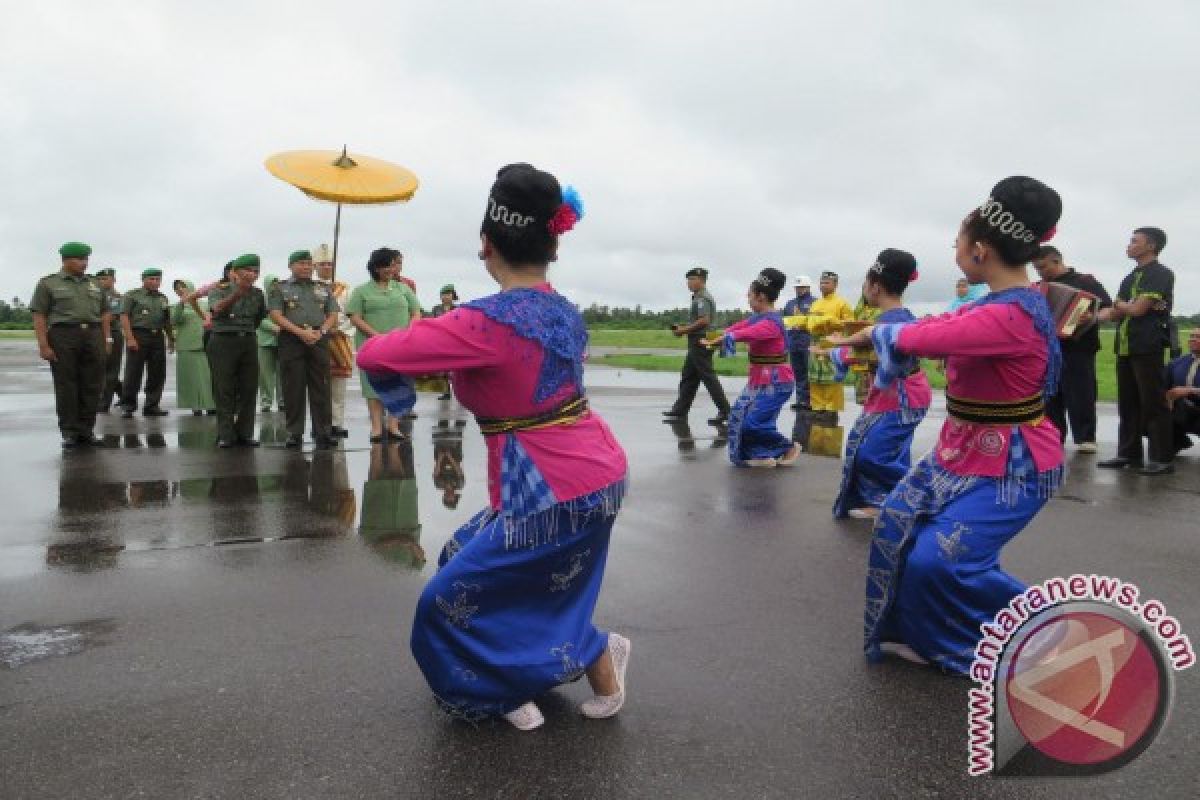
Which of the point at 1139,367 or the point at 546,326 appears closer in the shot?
the point at 546,326

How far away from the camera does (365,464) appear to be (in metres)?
8.35

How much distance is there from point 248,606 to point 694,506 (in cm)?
339

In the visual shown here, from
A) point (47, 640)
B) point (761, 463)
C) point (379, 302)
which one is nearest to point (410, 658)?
point (47, 640)

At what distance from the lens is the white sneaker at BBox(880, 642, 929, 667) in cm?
362

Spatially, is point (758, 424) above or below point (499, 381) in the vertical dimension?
below

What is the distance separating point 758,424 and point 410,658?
5413mm

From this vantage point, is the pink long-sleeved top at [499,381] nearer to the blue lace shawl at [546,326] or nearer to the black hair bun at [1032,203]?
the blue lace shawl at [546,326]

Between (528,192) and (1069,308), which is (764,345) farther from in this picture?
(528,192)

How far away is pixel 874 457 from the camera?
628 centimetres

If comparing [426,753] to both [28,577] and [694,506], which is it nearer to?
[28,577]

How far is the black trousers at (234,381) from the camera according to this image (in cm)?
940

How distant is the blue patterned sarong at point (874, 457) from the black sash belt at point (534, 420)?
3789 mm

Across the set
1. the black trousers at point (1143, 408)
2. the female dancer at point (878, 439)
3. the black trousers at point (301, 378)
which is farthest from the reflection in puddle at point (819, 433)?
the black trousers at point (301, 378)

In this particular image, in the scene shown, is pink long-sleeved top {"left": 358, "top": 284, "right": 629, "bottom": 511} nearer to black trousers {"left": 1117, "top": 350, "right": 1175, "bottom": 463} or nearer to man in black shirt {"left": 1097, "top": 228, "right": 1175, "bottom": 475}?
man in black shirt {"left": 1097, "top": 228, "right": 1175, "bottom": 475}
